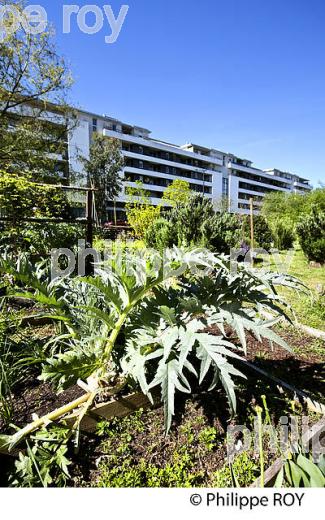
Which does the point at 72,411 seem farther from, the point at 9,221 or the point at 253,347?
the point at 9,221

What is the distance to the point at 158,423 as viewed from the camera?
167cm

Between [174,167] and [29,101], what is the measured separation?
Answer: 45455mm

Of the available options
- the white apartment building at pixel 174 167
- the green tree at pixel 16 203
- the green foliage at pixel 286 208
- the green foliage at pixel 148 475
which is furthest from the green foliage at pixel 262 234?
the white apartment building at pixel 174 167

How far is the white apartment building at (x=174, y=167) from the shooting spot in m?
43.4

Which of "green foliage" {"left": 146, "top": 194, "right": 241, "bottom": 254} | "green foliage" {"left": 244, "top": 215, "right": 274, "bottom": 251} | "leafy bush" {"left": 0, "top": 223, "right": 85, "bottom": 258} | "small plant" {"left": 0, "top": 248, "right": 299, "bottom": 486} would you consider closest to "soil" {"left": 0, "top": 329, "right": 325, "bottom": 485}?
"small plant" {"left": 0, "top": 248, "right": 299, "bottom": 486}

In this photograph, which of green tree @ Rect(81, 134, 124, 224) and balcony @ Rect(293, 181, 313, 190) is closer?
green tree @ Rect(81, 134, 124, 224)

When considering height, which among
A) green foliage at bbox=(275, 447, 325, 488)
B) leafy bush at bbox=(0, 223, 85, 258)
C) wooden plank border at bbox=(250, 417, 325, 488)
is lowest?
wooden plank border at bbox=(250, 417, 325, 488)

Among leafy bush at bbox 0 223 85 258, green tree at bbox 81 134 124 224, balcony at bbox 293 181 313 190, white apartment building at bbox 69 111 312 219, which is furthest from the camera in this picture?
balcony at bbox 293 181 313 190

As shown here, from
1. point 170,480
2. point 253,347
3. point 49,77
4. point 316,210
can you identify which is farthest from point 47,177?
point 170,480

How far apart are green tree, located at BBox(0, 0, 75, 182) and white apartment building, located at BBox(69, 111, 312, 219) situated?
2165 centimetres

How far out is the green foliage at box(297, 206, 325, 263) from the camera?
912 centimetres

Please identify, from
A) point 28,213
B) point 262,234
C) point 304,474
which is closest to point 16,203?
point 28,213

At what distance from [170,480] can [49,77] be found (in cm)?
1303

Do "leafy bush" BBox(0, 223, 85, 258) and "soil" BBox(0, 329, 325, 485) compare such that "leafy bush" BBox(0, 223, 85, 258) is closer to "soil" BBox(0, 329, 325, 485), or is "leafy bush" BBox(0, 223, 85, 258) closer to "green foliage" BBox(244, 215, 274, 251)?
"soil" BBox(0, 329, 325, 485)
